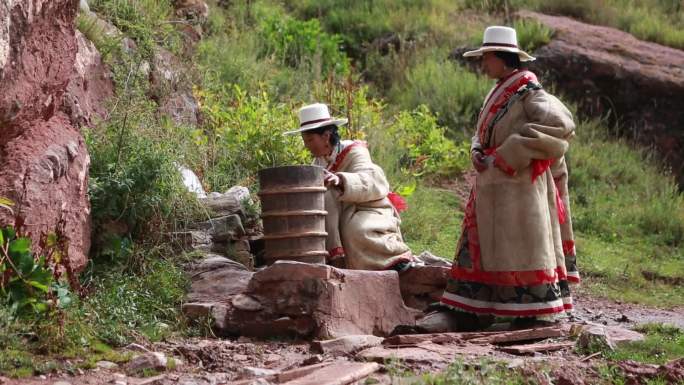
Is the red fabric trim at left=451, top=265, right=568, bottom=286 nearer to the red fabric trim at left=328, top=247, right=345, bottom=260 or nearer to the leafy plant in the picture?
the red fabric trim at left=328, top=247, right=345, bottom=260

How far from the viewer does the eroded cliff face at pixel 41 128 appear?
631 cm

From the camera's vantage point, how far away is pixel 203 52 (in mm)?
12828

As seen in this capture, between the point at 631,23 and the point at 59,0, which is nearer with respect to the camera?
the point at 59,0

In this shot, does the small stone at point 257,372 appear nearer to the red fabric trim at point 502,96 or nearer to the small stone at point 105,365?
the small stone at point 105,365

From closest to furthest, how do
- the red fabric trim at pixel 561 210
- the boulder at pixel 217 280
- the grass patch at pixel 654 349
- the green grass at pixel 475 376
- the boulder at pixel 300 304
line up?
the green grass at pixel 475 376, the grass patch at pixel 654 349, the boulder at pixel 300 304, the boulder at pixel 217 280, the red fabric trim at pixel 561 210

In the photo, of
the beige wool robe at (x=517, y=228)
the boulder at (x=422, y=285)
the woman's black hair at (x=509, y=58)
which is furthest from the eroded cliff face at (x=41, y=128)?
the woman's black hair at (x=509, y=58)

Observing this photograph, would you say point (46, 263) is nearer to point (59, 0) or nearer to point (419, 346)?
point (59, 0)

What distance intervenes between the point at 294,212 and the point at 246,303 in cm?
84

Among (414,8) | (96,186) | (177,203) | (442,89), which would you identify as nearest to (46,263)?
(96,186)

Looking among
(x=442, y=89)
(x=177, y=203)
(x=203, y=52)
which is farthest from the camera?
(x=442, y=89)

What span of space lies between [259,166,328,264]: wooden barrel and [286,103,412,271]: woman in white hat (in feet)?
0.90

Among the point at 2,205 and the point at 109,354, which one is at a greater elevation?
the point at 2,205

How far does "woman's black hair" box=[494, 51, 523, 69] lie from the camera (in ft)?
26.0

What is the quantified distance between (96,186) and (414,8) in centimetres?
1056
